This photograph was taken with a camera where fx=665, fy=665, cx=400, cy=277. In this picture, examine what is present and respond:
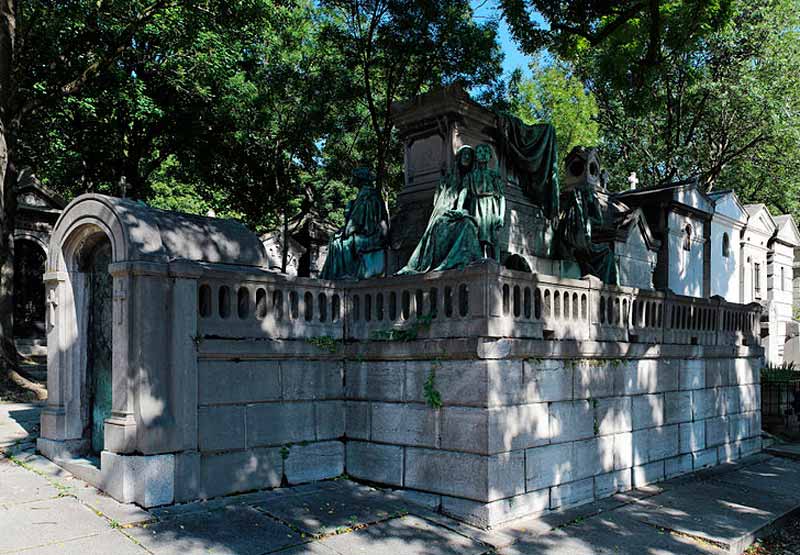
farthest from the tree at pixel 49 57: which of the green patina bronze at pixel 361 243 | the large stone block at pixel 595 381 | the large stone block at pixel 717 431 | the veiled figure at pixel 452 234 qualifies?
the large stone block at pixel 717 431

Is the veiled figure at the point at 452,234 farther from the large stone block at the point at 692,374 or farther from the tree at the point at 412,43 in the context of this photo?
the tree at the point at 412,43

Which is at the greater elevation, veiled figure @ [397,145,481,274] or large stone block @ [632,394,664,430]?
veiled figure @ [397,145,481,274]

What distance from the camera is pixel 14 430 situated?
29.3ft

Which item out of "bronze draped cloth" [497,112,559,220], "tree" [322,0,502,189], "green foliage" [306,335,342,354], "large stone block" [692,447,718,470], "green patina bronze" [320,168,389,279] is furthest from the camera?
"tree" [322,0,502,189]

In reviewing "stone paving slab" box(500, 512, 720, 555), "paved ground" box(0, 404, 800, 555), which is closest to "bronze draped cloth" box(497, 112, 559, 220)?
"paved ground" box(0, 404, 800, 555)

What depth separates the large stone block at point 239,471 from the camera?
683 centimetres

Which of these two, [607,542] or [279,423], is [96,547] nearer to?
[279,423]

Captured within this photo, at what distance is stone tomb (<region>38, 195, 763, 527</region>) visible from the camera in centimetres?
661

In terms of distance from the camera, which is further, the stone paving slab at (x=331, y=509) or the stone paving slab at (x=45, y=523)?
the stone paving slab at (x=331, y=509)

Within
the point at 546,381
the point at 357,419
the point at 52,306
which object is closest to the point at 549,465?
the point at 546,381

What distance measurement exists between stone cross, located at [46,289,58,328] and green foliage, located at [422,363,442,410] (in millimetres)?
4356

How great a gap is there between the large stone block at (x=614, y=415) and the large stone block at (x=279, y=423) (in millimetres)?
3589

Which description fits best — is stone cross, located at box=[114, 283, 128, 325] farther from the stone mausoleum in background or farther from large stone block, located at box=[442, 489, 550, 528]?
large stone block, located at box=[442, 489, 550, 528]

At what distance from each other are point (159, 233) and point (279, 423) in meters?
2.47
